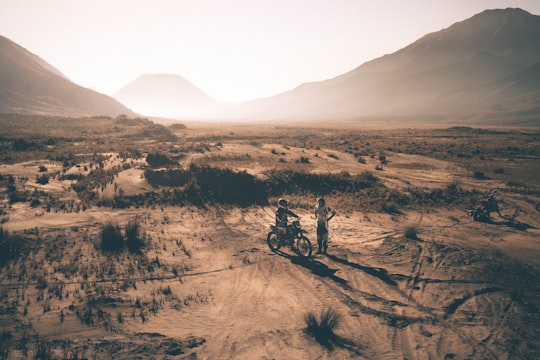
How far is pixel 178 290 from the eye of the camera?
9.62 metres

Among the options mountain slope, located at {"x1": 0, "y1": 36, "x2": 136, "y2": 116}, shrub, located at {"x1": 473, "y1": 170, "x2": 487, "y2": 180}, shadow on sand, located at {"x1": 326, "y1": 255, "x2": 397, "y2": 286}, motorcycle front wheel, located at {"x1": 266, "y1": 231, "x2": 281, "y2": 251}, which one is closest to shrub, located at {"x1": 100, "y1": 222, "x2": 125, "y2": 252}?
motorcycle front wheel, located at {"x1": 266, "y1": 231, "x2": 281, "y2": 251}

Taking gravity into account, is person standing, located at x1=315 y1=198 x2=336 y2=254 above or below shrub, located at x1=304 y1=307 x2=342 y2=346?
above

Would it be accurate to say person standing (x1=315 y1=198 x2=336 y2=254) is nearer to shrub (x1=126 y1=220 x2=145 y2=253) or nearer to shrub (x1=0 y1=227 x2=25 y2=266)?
shrub (x1=126 y1=220 x2=145 y2=253)

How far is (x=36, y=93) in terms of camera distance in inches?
5492

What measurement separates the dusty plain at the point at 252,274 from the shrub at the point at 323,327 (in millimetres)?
102

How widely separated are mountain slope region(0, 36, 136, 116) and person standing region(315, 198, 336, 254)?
138431 mm

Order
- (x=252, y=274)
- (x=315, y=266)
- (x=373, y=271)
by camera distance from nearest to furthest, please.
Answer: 1. (x=252, y=274)
2. (x=373, y=271)
3. (x=315, y=266)

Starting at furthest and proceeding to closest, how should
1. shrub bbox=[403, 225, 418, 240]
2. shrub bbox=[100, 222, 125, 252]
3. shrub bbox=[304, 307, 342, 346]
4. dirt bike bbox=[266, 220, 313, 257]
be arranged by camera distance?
shrub bbox=[403, 225, 418, 240]
shrub bbox=[100, 222, 125, 252]
dirt bike bbox=[266, 220, 313, 257]
shrub bbox=[304, 307, 342, 346]

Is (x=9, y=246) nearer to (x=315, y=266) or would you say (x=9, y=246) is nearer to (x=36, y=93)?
(x=315, y=266)

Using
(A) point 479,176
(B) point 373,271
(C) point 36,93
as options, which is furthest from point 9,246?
(C) point 36,93

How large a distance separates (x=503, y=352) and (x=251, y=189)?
16.0m

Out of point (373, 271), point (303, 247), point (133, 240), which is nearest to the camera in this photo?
point (373, 271)

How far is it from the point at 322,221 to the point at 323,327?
474 cm

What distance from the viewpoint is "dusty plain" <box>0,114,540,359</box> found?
736cm
